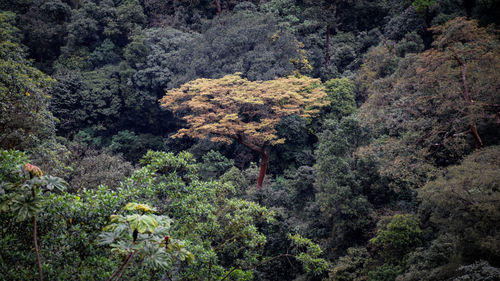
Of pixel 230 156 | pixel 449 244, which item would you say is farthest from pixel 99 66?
pixel 449 244

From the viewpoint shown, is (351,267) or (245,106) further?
(245,106)

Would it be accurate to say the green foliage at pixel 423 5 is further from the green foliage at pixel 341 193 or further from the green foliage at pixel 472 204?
the green foliage at pixel 472 204

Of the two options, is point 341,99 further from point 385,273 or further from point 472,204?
point 472,204

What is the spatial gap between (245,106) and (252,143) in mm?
1707

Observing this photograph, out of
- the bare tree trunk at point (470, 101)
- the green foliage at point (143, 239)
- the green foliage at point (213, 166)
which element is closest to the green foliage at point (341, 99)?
the green foliage at point (213, 166)

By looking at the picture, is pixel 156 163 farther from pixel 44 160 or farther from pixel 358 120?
pixel 358 120

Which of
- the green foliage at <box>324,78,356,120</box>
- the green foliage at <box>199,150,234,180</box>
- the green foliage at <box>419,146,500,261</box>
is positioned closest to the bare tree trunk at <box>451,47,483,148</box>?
the green foliage at <box>419,146,500,261</box>

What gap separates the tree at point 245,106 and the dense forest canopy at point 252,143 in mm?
100

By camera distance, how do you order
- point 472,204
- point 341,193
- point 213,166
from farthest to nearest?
1. point 213,166
2. point 341,193
3. point 472,204

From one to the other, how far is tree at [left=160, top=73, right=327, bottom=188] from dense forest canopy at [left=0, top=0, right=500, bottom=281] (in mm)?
100

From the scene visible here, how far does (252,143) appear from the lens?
1388cm

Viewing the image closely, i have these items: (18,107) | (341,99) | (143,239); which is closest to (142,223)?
(143,239)

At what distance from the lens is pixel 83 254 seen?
400 centimetres

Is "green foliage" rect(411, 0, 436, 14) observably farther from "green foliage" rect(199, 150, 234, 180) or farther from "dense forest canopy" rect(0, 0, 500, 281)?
"green foliage" rect(199, 150, 234, 180)
